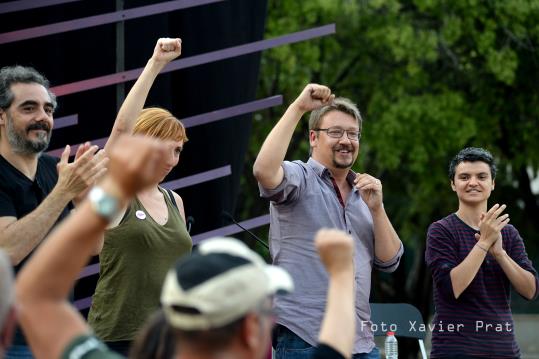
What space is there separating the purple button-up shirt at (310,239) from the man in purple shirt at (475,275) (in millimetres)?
409

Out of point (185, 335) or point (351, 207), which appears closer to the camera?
point (185, 335)

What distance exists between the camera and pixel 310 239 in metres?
5.25

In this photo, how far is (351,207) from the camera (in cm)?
549

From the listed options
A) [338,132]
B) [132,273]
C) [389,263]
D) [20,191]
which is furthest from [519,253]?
[20,191]

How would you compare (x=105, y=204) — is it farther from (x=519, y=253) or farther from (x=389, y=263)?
(x=519, y=253)

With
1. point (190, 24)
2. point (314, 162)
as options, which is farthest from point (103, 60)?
point (314, 162)

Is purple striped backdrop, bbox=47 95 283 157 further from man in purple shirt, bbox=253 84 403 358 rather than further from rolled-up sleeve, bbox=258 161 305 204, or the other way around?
rolled-up sleeve, bbox=258 161 305 204

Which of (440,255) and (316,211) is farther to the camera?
(440,255)

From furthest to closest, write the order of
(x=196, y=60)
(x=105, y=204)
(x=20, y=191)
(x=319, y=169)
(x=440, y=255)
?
(x=196, y=60)
(x=440, y=255)
(x=319, y=169)
(x=20, y=191)
(x=105, y=204)

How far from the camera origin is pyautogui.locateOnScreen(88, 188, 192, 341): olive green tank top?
4.94 meters

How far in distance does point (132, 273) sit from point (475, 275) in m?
1.85

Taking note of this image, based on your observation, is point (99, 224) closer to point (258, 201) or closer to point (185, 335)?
point (185, 335)

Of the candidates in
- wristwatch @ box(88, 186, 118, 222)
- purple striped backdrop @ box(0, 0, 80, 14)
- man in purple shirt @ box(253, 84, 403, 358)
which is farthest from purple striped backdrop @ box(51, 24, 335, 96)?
wristwatch @ box(88, 186, 118, 222)

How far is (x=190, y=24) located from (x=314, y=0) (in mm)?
8649
